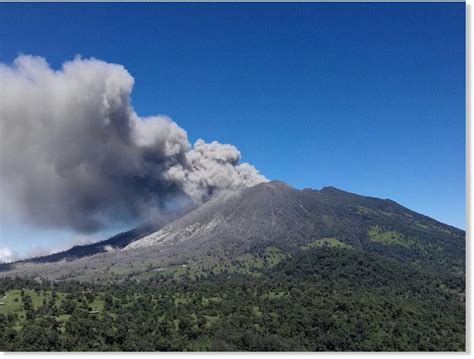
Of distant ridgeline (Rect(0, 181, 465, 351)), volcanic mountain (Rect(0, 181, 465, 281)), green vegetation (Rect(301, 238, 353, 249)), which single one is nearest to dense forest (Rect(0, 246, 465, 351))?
distant ridgeline (Rect(0, 181, 465, 351))

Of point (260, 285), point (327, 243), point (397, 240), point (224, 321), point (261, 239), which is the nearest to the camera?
point (224, 321)

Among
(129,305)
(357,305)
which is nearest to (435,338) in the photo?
(357,305)

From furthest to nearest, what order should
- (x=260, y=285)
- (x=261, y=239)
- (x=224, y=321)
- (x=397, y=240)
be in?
(x=397, y=240), (x=261, y=239), (x=260, y=285), (x=224, y=321)

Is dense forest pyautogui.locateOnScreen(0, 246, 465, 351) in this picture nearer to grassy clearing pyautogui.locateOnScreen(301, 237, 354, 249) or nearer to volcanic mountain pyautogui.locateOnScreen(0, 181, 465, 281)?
volcanic mountain pyautogui.locateOnScreen(0, 181, 465, 281)

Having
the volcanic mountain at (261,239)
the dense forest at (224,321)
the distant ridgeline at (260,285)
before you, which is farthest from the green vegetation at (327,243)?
the dense forest at (224,321)

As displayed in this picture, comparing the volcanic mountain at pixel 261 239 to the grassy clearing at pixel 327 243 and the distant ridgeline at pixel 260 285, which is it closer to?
the grassy clearing at pixel 327 243

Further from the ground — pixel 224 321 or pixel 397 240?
pixel 397 240

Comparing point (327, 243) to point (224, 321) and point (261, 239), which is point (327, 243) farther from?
point (224, 321)

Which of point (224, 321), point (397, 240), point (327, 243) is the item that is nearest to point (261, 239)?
point (327, 243)
